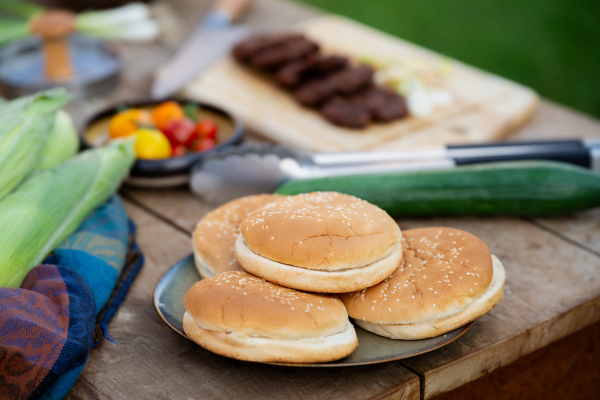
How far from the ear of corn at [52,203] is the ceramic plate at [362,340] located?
0.44 meters

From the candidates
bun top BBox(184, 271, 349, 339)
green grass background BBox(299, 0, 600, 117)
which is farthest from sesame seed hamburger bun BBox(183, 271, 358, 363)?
green grass background BBox(299, 0, 600, 117)

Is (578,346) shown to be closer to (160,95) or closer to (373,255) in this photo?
(373,255)

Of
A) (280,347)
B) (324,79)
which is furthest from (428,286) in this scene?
(324,79)

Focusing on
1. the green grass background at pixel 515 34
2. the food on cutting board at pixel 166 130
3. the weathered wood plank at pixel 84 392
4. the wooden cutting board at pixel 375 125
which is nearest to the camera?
the weathered wood plank at pixel 84 392

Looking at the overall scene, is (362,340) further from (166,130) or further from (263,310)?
(166,130)

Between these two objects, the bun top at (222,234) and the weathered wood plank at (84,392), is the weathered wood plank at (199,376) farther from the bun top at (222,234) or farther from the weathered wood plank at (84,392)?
the bun top at (222,234)

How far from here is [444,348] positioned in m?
1.85

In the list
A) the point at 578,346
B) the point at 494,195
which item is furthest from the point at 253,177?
the point at 578,346

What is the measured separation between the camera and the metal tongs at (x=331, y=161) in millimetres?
2574

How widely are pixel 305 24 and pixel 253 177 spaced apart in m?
2.22

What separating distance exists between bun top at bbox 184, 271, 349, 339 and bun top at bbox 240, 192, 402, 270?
0.09 meters

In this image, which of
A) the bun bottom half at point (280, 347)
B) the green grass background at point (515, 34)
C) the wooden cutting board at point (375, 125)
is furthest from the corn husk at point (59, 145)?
the green grass background at point (515, 34)

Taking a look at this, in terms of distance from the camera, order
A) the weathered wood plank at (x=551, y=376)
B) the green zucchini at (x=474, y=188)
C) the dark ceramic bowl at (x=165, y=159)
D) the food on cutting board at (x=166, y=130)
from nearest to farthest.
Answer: the weathered wood plank at (x=551, y=376) < the green zucchini at (x=474, y=188) < the dark ceramic bowl at (x=165, y=159) < the food on cutting board at (x=166, y=130)

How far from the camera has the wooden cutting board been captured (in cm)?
322
